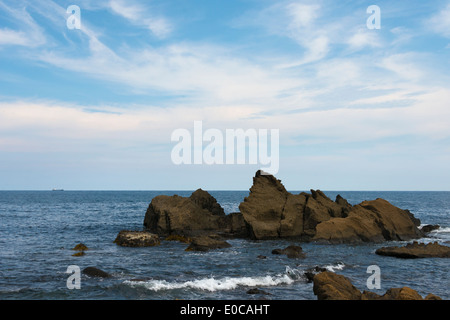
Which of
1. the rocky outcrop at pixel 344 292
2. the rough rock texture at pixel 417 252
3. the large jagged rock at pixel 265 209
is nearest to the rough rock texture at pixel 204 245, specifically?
the large jagged rock at pixel 265 209

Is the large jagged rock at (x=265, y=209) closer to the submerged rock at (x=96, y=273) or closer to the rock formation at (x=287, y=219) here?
the rock formation at (x=287, y=219)

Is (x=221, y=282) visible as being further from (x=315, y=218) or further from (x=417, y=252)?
(x=315, y=218)

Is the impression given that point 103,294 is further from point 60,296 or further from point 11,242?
point 11,242

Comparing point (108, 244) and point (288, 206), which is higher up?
point (288, 206)

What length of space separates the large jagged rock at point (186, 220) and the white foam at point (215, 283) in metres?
22.1

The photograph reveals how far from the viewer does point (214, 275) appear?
26734 mm

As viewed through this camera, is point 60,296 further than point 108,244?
No

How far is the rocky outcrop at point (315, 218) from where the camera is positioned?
42875 millimetres

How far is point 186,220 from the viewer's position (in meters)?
48.7

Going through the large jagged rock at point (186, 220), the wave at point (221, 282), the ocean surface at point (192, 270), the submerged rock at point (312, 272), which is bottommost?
the ocean surface at point (192, 270)

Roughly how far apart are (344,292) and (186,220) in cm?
3253
